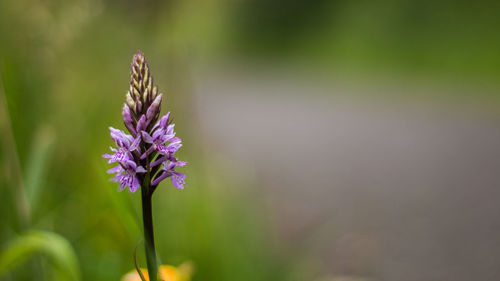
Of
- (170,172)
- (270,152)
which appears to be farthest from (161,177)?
(270,152)

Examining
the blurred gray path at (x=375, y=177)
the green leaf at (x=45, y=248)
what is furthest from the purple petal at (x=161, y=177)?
the blurred gray path at (x=375, y=177)

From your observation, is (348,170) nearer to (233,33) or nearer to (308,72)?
(308,72)

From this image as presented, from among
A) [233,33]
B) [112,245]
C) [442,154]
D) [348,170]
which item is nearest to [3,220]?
[112,245]

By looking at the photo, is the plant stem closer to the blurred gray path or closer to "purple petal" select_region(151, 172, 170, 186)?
"purple petal" select_region(151, 172, 170, 186)

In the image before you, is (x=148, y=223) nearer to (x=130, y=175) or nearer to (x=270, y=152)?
(x=130, y=175)

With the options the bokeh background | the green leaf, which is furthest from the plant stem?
the green leaf

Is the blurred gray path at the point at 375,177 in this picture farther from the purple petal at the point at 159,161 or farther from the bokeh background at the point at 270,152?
the purple petal at the point at 159,161
